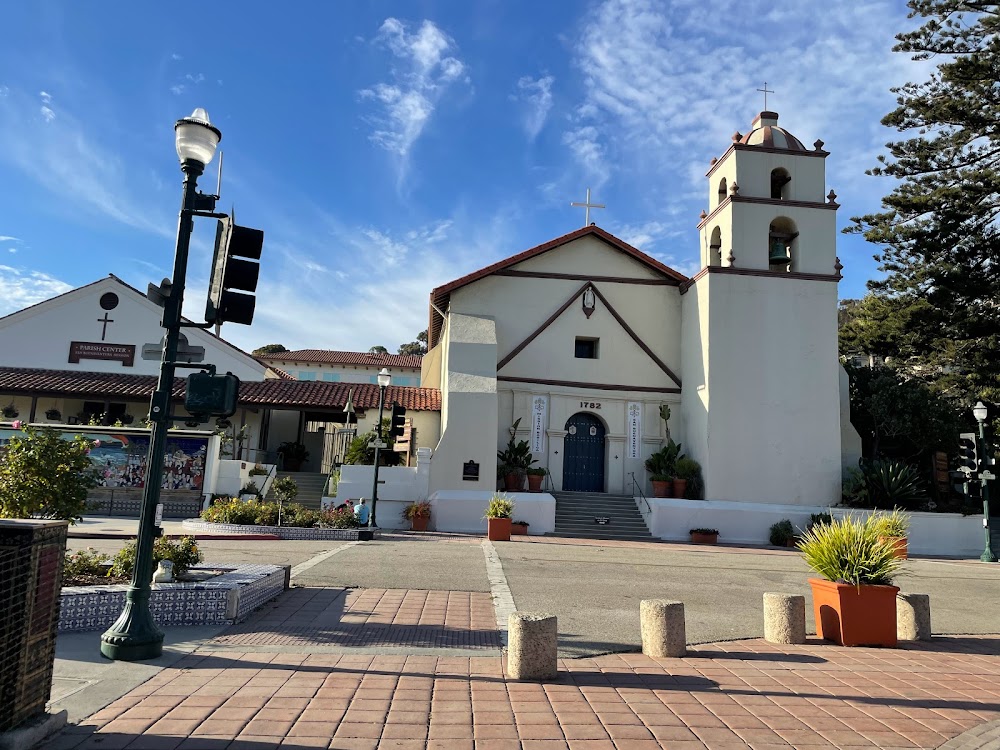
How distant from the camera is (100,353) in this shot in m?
28.3

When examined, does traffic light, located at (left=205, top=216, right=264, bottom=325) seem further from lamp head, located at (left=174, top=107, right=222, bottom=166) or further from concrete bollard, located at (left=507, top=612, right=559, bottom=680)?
concrete bollard, located at (left=507, top=612, right=559, bottom=680)

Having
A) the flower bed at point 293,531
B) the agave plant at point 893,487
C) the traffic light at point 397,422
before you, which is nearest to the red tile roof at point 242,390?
the traffic light at point 397,422

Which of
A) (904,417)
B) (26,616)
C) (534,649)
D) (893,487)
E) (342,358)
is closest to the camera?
(26,616)

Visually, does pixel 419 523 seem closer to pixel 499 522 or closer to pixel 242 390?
pixel 499 522

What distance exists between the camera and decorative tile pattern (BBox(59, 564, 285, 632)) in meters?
6.58

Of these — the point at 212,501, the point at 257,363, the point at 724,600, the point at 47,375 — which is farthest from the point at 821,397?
the point at 47,375

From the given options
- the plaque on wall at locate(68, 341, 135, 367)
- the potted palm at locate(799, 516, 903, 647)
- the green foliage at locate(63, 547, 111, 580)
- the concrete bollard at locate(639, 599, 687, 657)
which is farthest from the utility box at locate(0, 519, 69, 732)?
the plaque on wall at locate(68, 341, 135, 367)

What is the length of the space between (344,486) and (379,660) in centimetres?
1598

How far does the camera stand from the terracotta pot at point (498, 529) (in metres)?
18.3

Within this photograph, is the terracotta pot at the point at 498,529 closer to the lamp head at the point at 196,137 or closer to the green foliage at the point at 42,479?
the green foliage at the point at 42,479

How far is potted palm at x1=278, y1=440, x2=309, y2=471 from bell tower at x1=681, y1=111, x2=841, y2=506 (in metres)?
15.7

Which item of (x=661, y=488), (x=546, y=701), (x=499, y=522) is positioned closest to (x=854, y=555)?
(x=546, y=701)

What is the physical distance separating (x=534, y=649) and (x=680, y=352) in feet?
70.1

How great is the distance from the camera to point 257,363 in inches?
1171
